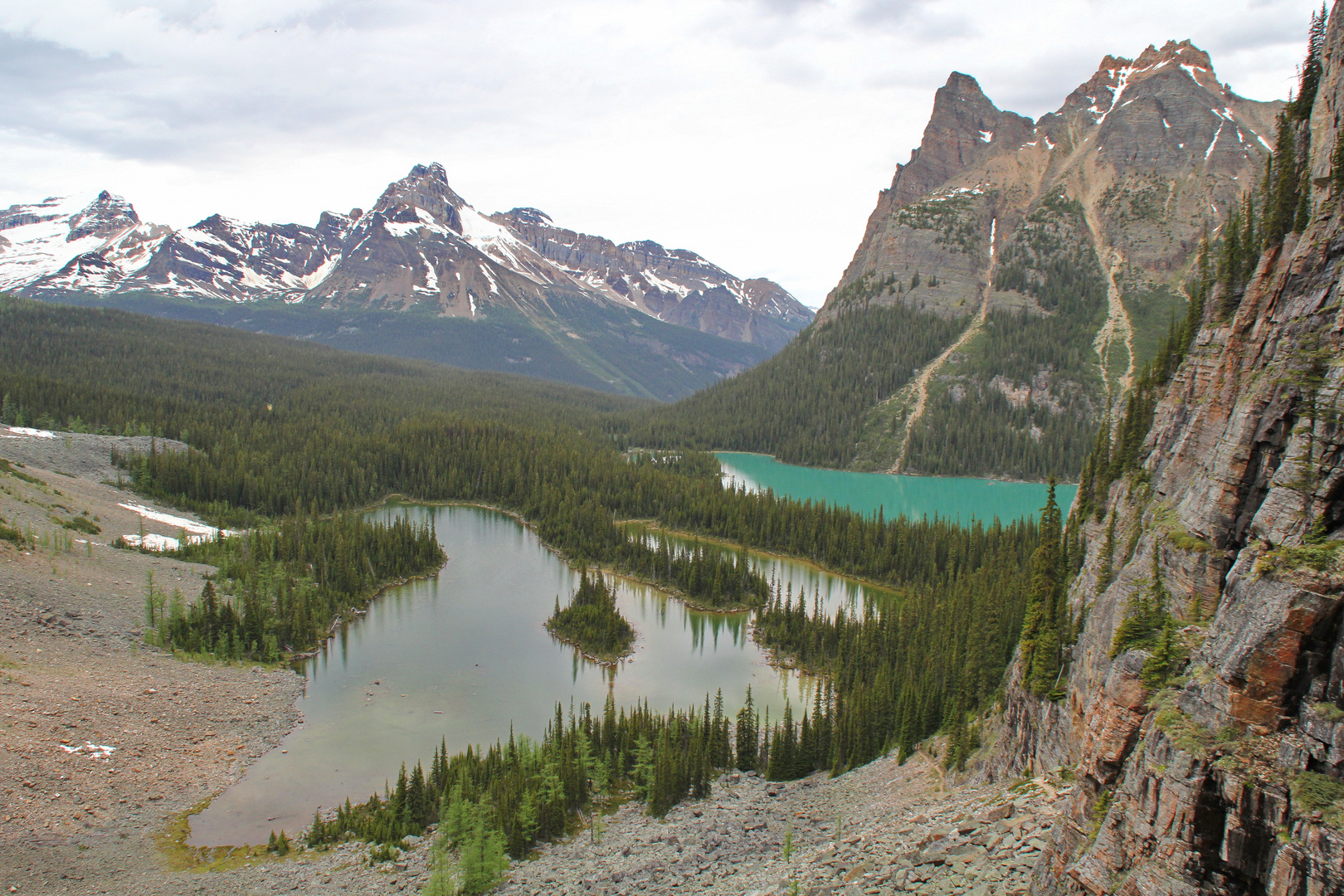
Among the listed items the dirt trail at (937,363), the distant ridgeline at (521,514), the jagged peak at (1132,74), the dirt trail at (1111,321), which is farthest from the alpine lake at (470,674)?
the jagged peak at (1132,74)

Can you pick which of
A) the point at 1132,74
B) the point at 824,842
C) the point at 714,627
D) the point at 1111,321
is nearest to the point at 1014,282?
the point at 1111,321

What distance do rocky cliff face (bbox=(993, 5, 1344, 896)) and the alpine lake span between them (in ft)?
94.3

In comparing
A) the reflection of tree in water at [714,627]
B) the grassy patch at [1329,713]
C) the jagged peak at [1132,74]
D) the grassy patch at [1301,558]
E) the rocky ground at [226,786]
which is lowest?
the reflection of tree in water at [714,627]

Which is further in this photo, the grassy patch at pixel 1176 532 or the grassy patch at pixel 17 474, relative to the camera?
the grassy patch at pixel 17 474

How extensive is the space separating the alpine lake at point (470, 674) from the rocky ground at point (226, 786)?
81.4 inches

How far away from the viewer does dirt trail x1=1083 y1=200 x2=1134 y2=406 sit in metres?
129

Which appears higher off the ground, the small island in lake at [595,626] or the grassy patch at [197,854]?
the small island in lake at [595,626]

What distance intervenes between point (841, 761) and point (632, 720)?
32.4 ft

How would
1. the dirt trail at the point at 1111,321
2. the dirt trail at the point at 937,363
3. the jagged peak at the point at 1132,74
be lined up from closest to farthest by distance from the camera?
the dirt trail at the point at 1111,321, the dirt trail at the point at 937,363, the jagged peak at the point at 1132,74

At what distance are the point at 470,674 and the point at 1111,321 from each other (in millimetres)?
138316

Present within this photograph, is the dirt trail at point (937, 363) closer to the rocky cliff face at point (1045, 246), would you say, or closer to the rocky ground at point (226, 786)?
the rocky cliff face at point (1045, 246)

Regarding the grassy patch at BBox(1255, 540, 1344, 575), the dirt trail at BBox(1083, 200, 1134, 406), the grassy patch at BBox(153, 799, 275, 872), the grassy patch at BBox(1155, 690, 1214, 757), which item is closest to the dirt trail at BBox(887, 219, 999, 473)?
the dirt trail at BBox(1083, 200, 1134, 406)

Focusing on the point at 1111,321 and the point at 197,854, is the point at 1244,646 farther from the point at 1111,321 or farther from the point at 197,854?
the point at 1111,321

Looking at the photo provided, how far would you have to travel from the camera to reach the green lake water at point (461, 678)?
34.0 m
